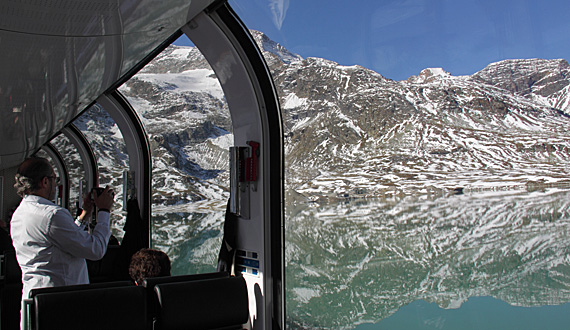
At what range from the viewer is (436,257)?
105125 millimetres

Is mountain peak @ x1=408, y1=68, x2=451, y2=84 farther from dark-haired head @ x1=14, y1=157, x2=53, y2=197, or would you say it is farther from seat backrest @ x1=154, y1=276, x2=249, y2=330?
dark-haired head @ x1=14, y1=157, x2=53, y2=197

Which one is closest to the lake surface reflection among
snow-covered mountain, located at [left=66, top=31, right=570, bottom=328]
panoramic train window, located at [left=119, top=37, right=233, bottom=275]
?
snow-covered mountain, located at [left=66, top=31, right=570, bottom=328]

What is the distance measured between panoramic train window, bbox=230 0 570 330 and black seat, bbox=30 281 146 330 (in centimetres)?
6804

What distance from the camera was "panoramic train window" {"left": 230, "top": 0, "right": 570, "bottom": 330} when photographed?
78250mm

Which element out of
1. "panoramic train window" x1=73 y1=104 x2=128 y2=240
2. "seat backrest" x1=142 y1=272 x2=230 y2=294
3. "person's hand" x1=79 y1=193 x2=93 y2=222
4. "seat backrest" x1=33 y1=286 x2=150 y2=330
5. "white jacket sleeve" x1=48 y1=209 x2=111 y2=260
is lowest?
"seat backrest" x1=33 y1=286 x2=150 y2=330

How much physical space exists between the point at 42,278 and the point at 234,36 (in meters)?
1.42

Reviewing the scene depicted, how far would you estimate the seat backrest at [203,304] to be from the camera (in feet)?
5.65

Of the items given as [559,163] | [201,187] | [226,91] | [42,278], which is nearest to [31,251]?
[42,278]

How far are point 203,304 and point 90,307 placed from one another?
0.44 metres

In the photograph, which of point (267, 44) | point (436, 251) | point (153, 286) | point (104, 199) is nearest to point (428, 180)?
point (436, 251)

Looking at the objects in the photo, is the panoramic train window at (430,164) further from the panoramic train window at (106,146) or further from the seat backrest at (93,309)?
the seat backrest at (93,309)

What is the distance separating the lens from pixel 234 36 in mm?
2217

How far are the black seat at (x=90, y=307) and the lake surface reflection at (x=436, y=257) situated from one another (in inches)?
2219

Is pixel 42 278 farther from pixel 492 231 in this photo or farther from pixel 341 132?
A: pixel 492 231
